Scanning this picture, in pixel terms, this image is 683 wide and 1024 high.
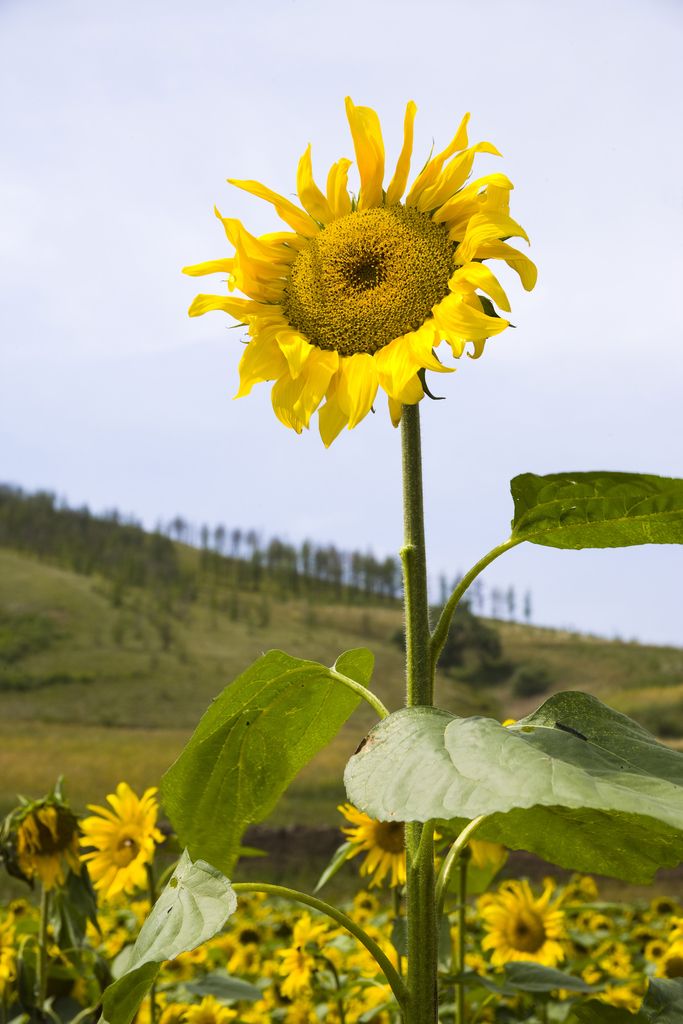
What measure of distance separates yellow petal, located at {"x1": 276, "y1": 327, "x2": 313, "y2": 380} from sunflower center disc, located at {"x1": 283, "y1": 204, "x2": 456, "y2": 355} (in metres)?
0.02

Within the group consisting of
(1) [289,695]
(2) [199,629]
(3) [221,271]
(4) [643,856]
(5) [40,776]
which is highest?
(3) [221,271]

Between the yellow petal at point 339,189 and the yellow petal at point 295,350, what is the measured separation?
149 millimetres

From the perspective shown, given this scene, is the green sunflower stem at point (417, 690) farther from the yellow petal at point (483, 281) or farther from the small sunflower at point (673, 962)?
the small sunflower at point (673, 962)

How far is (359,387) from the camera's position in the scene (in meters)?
0.59

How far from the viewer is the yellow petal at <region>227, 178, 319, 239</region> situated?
0.68 metres

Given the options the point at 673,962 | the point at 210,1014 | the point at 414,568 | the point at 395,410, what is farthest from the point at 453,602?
the point at 673,962

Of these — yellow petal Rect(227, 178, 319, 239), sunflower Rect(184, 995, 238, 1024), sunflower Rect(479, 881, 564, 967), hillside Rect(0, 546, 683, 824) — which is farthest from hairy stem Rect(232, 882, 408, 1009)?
hillside Rect(0, 546, 683, 824)

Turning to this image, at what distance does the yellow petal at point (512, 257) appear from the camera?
57 centimetres

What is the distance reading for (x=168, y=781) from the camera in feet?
2.05

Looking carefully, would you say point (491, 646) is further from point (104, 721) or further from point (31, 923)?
point (31, 923)

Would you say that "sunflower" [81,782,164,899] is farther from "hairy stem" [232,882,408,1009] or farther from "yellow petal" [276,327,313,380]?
"yellow petal" [276,327,313,380]

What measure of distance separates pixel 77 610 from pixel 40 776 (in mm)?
4778

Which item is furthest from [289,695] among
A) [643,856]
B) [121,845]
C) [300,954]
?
[300,954]

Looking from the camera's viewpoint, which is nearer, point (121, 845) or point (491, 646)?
point (121, 845)
